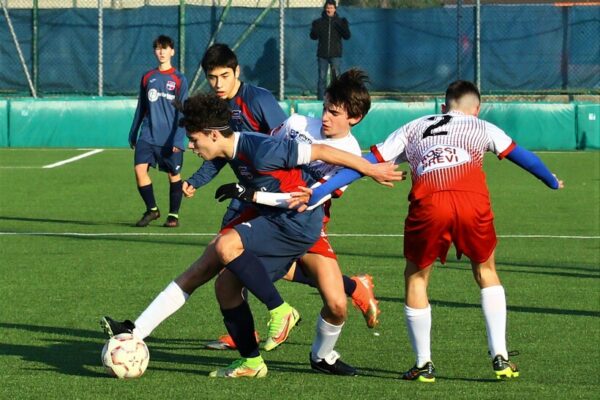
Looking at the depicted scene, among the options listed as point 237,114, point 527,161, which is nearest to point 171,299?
point 237,114

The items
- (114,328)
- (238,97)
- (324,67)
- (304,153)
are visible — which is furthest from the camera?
(324,67)

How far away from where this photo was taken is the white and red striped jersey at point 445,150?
7.46 m

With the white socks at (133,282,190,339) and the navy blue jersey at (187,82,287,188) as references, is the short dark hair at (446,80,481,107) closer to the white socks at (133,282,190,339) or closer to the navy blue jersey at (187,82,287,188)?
the navy blue jersey at (187,82,287,188)

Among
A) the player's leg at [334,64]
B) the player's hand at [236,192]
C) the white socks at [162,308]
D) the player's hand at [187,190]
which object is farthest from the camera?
the player's leg at [334,64]

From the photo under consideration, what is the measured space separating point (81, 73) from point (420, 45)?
708 centimetres

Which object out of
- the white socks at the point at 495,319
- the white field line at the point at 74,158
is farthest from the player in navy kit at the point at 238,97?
the white field line at the point at 74,158

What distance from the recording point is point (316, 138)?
8.04 meters

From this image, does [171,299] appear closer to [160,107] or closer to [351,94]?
[351,94]

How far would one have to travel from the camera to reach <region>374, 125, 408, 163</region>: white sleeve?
24.8ft

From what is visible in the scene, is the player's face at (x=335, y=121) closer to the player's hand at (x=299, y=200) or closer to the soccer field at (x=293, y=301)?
the player's hand at (x=299, y=200)

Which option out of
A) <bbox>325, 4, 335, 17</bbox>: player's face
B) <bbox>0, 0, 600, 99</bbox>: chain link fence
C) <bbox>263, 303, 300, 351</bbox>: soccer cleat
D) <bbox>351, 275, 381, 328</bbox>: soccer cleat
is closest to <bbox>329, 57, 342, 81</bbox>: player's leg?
<bbox>325, 4, 335, 17</bbox>: player's face

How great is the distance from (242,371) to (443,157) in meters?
1.65

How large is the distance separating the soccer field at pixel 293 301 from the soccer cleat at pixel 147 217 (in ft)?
0.33

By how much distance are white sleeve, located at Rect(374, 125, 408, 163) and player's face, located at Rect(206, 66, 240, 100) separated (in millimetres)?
1772
